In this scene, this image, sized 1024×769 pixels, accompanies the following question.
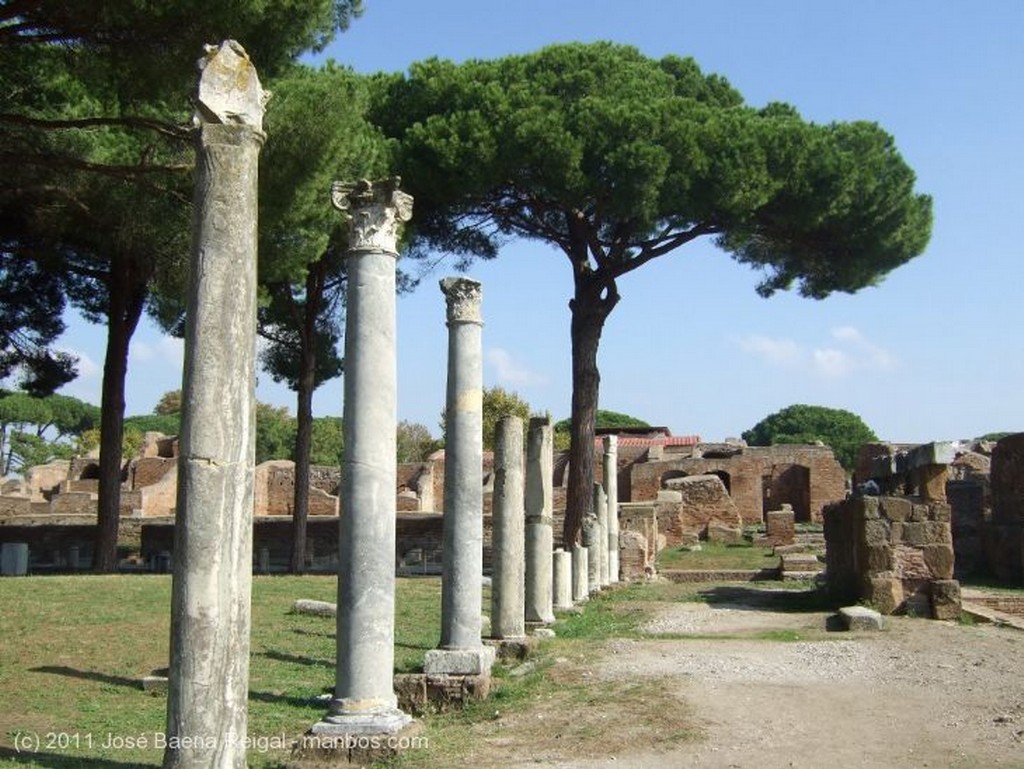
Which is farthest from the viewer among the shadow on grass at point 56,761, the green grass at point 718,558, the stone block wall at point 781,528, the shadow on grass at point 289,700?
the stone block wall at point 781,528

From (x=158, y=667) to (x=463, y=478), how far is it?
273 cm

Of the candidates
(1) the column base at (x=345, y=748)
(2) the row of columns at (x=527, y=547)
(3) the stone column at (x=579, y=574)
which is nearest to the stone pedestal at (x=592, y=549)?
(2) the row of columns at (x=527, y=547)

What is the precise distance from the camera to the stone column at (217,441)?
14.6 feet

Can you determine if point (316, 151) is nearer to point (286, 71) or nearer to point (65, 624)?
point (286, 71)

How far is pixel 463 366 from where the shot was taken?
8633 mm

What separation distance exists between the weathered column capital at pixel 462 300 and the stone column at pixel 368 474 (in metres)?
1.91

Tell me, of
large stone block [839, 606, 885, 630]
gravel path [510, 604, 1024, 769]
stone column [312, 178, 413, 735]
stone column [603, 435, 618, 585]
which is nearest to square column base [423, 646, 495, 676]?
gravel path [510, 604, 1024, 769]

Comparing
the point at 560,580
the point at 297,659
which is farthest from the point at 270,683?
the point at 560,580

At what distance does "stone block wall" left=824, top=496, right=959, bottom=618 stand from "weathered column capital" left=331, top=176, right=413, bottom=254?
341 inches

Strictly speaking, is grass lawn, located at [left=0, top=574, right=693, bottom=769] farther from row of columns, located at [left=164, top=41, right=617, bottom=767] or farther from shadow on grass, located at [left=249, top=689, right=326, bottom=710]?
row of columns, located at [left=164, top=41, right=617, bottom=767]

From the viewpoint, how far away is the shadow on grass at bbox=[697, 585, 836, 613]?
47.2ft

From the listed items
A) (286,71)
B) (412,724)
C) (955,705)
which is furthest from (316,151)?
(955,705)

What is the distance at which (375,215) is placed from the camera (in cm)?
664

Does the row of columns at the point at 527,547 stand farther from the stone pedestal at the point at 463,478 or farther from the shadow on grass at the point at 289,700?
the shadow on grass at the point at 289,700
